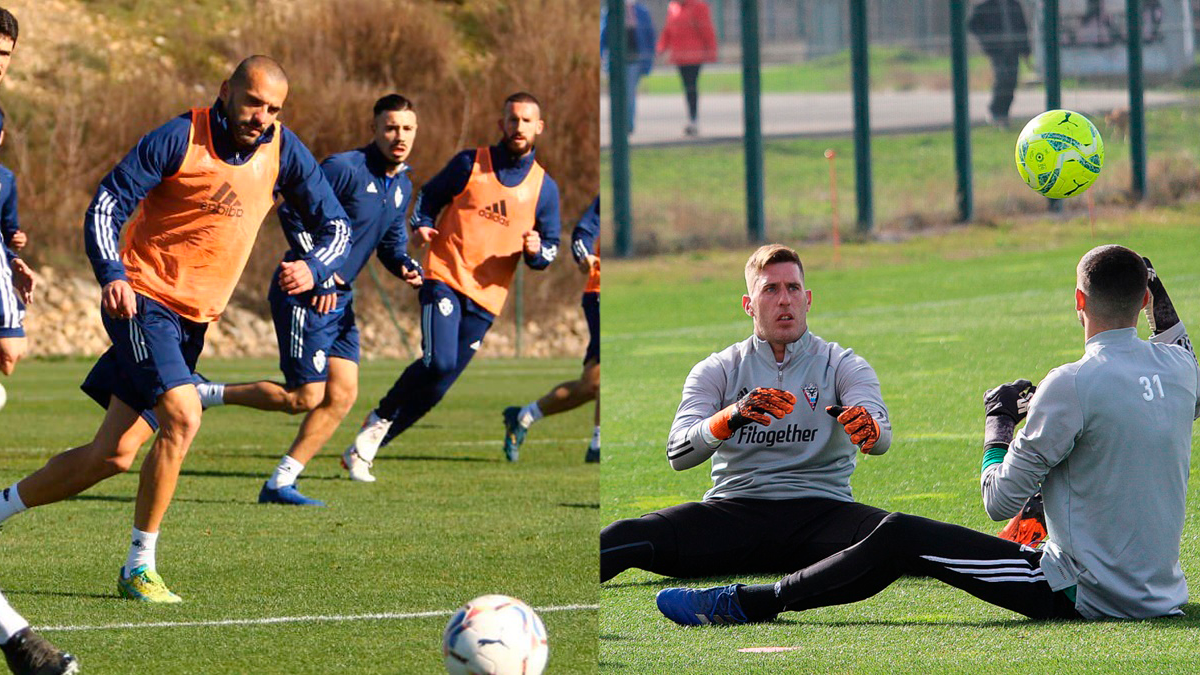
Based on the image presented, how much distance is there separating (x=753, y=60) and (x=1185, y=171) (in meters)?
9.55

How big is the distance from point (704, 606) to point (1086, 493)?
3.45 feet

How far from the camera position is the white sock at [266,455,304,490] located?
7680 mm

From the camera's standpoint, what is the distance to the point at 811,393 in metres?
4.97

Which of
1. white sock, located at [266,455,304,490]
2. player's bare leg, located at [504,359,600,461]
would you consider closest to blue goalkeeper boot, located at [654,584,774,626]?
white sock, located at [266,455,304,490]

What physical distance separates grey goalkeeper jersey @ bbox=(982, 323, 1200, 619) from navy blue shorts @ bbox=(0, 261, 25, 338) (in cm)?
266

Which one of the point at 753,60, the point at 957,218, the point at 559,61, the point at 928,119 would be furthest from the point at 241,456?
the point at 559,61

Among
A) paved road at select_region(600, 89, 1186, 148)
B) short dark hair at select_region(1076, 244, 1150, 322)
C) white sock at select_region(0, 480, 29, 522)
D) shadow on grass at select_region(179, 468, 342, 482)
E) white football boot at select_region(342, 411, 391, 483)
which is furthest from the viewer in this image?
paved road at select_region(600, 89, 1186, 148)

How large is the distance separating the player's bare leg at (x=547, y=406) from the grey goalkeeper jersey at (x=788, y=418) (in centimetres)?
441

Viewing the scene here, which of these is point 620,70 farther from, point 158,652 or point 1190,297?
point 158,652

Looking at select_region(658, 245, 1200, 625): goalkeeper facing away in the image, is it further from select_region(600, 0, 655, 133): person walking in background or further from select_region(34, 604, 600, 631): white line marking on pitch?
select_region(600, 0, 655, 133): person walking in background

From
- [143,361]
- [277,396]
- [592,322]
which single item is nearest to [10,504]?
[143,361]

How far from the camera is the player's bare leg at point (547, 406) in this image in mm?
9594

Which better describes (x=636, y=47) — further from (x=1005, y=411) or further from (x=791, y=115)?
(x=1005, y=411)

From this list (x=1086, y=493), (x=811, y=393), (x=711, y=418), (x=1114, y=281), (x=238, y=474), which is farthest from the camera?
(x=238, y=474)
